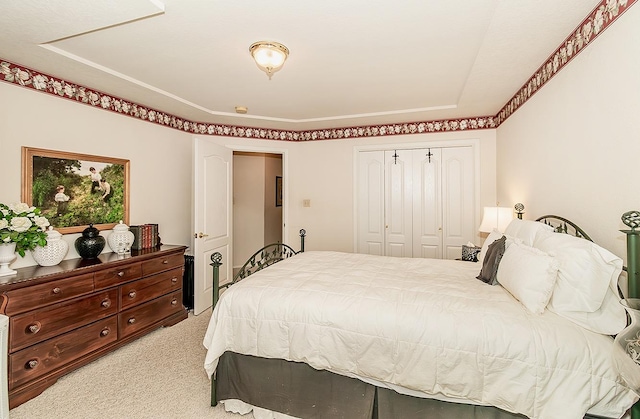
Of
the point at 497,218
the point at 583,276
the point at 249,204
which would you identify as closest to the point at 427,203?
the point at 497,218

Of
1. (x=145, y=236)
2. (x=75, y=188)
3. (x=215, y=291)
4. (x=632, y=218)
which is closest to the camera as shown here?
(x=632, y=218)

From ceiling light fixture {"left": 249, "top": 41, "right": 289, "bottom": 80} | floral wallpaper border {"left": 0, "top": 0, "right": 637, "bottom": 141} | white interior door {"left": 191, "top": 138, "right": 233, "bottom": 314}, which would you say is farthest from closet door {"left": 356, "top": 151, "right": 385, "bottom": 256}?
ceiling light fixture {"left": 249, "top": 41, "right": 289, "bottom": 80}

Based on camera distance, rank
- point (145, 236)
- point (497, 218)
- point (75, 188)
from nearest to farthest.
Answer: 1. point (75, 188)
2. point (497, 218)
3. point (145, 236)

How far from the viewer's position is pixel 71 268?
2.35 meters

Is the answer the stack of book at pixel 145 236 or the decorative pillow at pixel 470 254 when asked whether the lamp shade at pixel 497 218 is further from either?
the stack of book at pixel 145 236

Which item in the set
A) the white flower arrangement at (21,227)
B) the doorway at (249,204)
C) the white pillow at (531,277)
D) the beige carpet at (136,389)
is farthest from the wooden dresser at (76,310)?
the white pillow at (531,277)

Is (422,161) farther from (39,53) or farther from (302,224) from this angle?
(39,53)

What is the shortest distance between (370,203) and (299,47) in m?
2.63

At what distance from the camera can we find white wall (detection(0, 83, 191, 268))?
2385 mm

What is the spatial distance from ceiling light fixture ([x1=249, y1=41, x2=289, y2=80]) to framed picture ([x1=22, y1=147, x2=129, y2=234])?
202 cm

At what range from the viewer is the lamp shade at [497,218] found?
3051 mm

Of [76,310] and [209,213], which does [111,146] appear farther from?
[76,310]

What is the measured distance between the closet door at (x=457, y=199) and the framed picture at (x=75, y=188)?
398 cm

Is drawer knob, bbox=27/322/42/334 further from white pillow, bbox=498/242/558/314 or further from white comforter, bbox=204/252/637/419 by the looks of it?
A: white pillow, bbox=498/242/558/314
